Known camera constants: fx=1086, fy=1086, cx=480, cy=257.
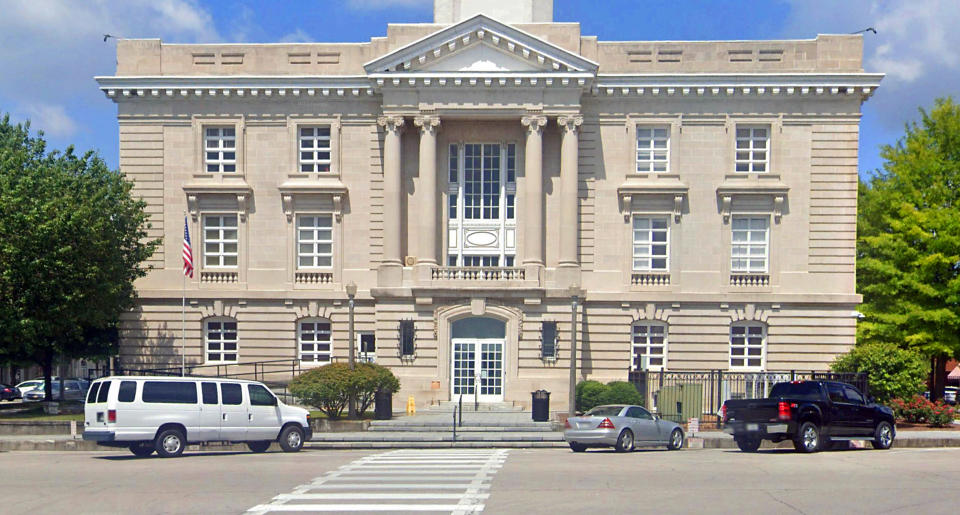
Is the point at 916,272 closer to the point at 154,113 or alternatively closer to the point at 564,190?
the point at 564,190

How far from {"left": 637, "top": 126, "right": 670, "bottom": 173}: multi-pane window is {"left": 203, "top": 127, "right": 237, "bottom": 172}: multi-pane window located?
53.1 ft

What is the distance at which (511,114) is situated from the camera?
41656 millimetres

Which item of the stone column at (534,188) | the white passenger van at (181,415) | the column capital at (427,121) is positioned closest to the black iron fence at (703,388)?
the stone column at (534,188)

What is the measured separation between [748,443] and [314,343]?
69.0 ft

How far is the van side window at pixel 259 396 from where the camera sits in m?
27.2

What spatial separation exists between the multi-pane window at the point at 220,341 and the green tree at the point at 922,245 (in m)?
26.3

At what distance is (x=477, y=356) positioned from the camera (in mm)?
41719

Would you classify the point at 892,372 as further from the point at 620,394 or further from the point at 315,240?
the point at 315,240

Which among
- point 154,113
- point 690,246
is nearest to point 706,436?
point 690,246

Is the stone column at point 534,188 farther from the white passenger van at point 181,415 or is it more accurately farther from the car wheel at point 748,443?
the white passenger van at point 181,415

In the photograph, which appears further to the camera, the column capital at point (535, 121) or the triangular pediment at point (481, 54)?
the column capital at point (535, 121)

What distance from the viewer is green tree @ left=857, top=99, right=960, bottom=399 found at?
42438 mm

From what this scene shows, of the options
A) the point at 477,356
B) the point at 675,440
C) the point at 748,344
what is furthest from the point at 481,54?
the point at 675,440

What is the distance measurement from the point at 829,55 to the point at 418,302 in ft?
61.1
